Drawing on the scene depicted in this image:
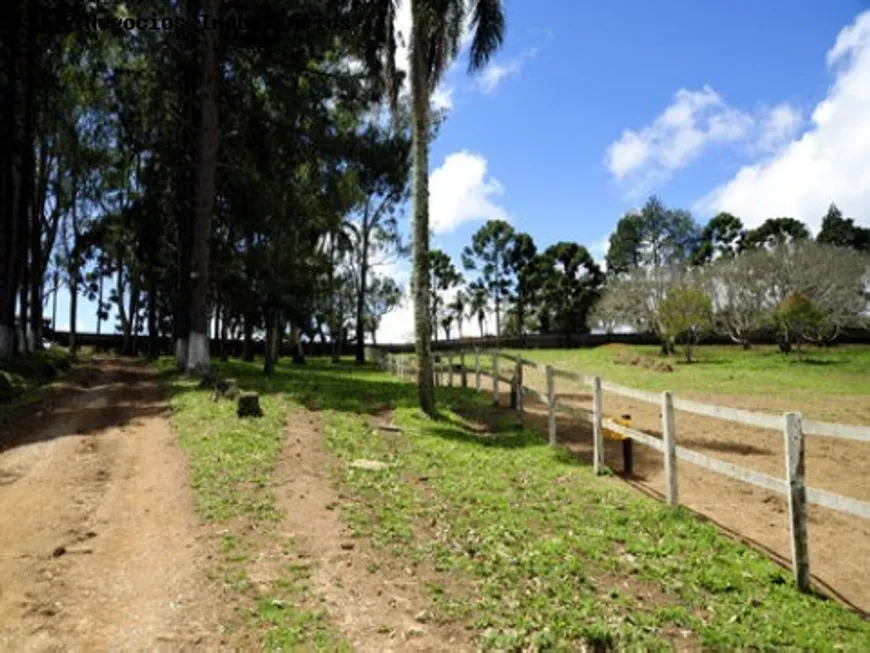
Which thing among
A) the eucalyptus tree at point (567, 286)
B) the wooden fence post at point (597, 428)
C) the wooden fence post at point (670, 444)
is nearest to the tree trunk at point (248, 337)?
the wooden fence post at point (597, 428)

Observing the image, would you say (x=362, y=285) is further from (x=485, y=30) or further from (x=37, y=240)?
(x=485, y=30)

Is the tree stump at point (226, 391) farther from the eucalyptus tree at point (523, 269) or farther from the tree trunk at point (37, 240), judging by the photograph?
the eucalyptus tree at point (523, 269)

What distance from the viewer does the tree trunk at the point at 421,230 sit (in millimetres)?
15023

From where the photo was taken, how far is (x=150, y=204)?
29000 mm

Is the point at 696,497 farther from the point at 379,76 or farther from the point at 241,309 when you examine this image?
the point at 241,309

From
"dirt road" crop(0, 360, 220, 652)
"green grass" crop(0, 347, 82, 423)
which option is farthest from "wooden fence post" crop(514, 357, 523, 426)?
"green grass" crop(0, 347, 82, 423)

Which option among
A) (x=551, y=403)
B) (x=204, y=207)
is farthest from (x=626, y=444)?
(x=204, y=207)

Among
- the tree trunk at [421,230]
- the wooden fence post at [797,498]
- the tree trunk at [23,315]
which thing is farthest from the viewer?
the tree trunk at [23,315]

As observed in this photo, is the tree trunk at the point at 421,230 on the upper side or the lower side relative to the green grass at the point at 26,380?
upper

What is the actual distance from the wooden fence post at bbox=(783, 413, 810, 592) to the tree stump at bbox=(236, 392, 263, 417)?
33.8ft

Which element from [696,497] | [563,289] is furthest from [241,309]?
[563,289]

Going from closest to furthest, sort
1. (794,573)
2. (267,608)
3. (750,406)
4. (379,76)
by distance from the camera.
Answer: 1. (267,608)
2. (794,573)
3. (379,76)
4. (750,406)

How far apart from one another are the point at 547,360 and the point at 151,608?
43.7 meters

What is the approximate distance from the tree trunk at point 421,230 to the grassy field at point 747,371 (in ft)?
22.8
